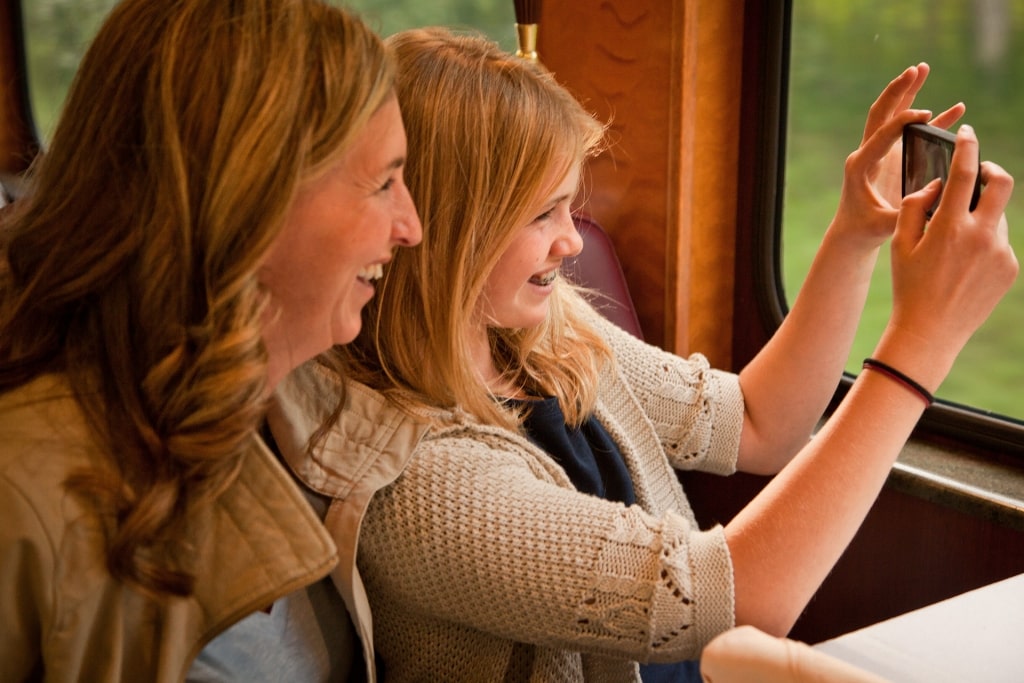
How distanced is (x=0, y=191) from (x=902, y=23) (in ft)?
5.20

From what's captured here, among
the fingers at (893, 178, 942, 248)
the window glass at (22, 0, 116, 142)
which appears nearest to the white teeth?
the fingers at (893, 178, 942, 248)

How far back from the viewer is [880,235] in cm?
158

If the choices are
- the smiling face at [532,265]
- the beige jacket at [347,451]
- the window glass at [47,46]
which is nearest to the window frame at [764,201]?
the smiling face at [532,265]

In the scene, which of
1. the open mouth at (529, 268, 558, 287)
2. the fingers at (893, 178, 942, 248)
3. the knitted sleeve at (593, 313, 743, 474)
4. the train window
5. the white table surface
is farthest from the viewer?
the train window

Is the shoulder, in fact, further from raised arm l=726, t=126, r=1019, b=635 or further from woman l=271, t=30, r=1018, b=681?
raised arm l=726, t=126, r=1019, b=635

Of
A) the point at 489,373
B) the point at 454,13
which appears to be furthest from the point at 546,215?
the point at 454,13

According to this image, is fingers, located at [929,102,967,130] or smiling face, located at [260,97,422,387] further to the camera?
fingers, located at [929,102,967,130]

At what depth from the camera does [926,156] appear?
1376 millimetres

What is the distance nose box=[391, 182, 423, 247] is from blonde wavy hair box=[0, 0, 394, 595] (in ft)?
0.46

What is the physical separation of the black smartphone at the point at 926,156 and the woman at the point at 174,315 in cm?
68

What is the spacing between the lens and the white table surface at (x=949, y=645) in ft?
3.89

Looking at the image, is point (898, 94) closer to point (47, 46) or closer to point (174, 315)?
point (174, 315)

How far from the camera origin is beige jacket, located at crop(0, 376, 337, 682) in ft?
3.45

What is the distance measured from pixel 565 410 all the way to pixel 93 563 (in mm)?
731
